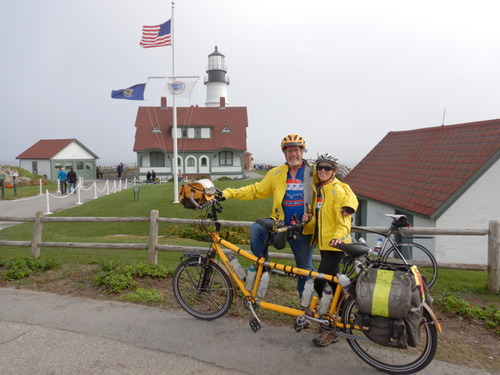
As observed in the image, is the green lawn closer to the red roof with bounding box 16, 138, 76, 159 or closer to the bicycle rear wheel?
the bicycle rear wheel

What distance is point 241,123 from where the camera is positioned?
152ft

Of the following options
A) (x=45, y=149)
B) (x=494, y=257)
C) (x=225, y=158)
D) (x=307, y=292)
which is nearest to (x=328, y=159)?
(x=307, y=292)

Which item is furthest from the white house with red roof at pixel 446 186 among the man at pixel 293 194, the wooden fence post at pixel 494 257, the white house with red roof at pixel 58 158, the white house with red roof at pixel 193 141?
the white house with red roof at pixel 58 158

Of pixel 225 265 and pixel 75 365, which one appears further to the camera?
pixel 225 265

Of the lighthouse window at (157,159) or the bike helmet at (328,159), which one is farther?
the lighthouse window at (157,159)

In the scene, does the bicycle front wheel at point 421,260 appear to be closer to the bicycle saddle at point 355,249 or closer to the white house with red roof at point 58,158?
the bicycle saddle at point 355,249

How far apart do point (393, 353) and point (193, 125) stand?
4277cm

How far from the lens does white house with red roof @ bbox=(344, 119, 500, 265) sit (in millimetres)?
10617

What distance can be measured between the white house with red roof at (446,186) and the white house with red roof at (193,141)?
30.3m

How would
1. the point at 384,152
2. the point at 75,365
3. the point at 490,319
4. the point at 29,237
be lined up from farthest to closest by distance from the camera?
the point at 384,152
the point at 29,237
the point at 490,319
the point at 75,365

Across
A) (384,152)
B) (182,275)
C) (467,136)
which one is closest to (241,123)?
(384,152)

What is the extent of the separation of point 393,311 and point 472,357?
4.47 ft

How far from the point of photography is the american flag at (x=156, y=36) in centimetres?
1931

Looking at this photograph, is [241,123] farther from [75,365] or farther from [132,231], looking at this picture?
[75,365]
